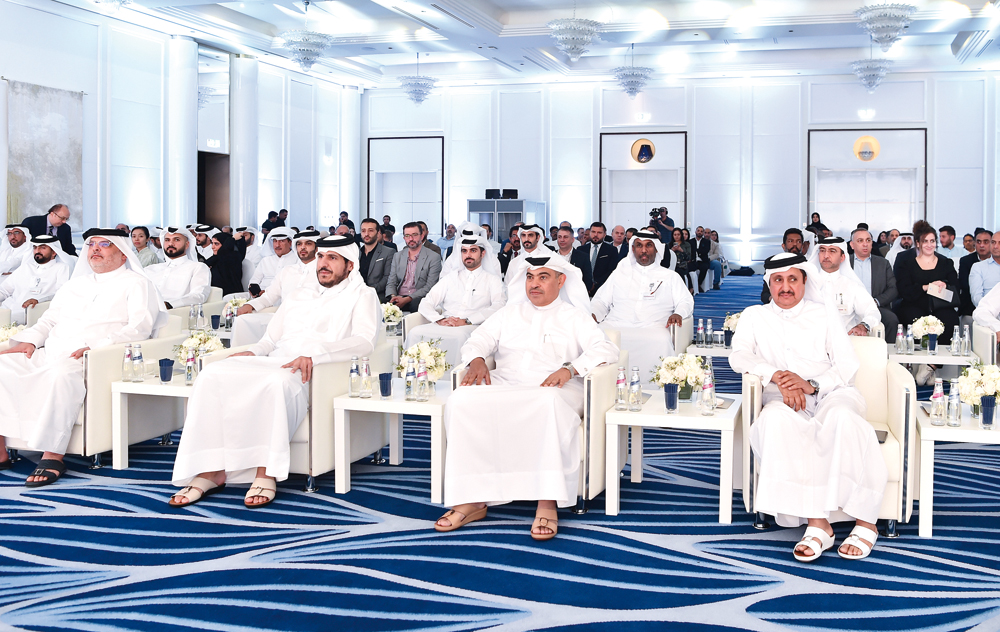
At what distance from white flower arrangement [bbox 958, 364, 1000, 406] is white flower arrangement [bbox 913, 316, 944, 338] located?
2.43 meters

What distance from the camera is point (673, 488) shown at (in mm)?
4938

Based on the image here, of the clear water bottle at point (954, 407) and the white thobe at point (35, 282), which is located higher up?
the white thobe at point (35, 282)

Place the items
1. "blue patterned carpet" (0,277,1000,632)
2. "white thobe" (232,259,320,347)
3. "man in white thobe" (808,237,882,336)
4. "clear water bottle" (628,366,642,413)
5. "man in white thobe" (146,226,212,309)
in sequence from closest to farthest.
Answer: "blue patterned carpet" (0,277,1000,632) → "clear water bottle" (628,366,642,413) → "man in white thobe" (808,237,882,336) → "white thobe" (232,259,320,347) → "man in white thobe" (146,226,212,309)

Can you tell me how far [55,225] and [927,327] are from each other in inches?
399

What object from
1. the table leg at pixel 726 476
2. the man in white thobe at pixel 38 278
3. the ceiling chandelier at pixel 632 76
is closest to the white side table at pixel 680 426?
the table leg at pixel 726 476

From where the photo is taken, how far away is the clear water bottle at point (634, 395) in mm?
4539

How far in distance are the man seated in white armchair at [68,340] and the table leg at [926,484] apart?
411cm

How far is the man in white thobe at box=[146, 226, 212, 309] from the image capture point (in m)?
8.19

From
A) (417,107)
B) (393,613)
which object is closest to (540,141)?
(417,107)

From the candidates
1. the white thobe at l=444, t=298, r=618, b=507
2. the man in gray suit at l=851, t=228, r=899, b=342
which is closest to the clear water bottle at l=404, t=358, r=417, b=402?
the white thobe at l=444, t=298, r=618, b=507

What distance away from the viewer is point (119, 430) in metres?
5.22

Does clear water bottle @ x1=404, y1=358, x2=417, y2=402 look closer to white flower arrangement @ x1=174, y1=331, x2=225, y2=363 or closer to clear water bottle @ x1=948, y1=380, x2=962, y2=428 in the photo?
white flower arrangement @ x1=174, y1=331, x2=225, y2=363

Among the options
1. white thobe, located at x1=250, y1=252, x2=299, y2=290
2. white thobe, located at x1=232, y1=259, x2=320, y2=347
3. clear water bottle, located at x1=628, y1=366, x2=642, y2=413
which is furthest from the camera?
white thobe, located at x1=250, y1=252, x2=299, y2=290

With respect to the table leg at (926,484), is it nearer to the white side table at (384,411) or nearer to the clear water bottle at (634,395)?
the clear water bottle at (634,395)
